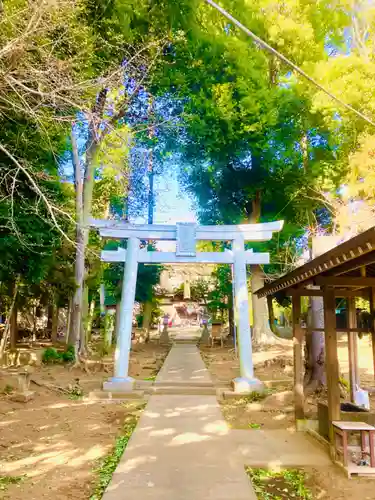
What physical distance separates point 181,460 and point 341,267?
2.86 m

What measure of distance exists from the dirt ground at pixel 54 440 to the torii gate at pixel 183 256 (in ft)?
5.69

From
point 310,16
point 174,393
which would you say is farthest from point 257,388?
point 310,16

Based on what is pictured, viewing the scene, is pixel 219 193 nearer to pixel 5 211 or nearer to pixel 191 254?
pixel 191 254

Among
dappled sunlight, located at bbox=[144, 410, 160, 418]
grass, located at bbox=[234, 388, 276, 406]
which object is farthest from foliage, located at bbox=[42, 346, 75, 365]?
dappled sunlight, located at bbox=[144, 410, 160, 418]

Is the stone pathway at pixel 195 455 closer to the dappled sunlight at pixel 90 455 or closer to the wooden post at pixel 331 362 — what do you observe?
the dappled sunlight at pixel 90 455

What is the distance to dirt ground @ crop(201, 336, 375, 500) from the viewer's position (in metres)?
4.17

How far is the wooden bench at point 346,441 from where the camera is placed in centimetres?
452

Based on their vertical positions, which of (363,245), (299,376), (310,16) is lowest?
(299,376)

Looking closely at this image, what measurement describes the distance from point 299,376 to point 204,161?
38.8ft

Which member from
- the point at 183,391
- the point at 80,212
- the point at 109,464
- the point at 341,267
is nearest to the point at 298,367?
the point at 341,267

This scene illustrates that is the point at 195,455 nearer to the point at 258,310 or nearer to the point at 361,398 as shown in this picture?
the point at 361,398

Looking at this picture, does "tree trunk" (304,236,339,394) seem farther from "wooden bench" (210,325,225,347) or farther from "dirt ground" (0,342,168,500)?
"wooden bench" (210,325,225,347)

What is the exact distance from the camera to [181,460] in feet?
15.3

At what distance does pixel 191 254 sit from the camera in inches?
403
